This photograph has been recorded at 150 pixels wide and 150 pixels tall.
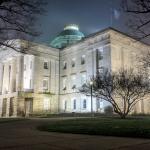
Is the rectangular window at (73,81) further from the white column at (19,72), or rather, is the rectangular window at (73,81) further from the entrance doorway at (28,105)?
the white column at (19,72)

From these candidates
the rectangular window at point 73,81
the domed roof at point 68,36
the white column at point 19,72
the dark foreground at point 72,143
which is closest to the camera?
the dark foreground at point 72,143

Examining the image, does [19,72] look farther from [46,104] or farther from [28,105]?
[46,104]

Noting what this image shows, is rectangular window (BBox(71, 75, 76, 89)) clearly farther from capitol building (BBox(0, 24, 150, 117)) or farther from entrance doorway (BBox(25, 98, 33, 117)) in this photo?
entrance doorway (BBox(25, 98, 33, 117))

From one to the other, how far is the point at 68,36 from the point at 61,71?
12.6 meters

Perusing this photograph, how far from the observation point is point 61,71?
63156 mm

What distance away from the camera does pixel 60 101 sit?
61656 millimetres

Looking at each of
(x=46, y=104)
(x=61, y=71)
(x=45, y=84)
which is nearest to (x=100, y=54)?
(x=61, y=71)

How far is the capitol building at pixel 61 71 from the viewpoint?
171ft

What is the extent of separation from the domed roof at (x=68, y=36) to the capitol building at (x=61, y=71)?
6981 mm

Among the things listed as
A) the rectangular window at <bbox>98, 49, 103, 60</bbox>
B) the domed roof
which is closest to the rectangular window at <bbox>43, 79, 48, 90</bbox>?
the domed roof

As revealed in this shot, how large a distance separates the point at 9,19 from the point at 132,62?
47.9m

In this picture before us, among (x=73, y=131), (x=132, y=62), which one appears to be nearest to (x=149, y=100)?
(x=132, y=62)

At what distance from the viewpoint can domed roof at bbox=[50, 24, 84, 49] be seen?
7012 centimetres

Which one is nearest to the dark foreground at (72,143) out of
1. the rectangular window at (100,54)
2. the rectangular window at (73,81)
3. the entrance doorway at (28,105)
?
the rectangular window at (100,54)
